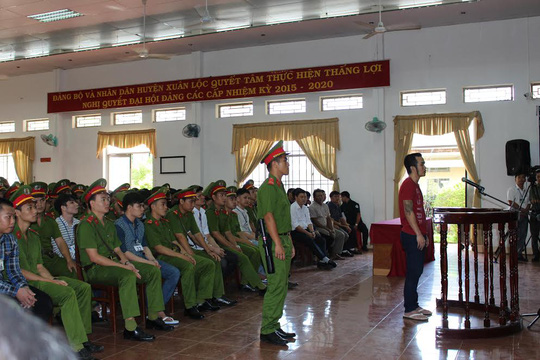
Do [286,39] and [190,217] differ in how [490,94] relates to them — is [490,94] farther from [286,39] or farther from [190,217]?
[190,217]

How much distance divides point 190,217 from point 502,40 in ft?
22.2

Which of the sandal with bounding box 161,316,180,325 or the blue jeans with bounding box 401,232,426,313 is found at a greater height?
the blue jeans with bounding box 401,232,426,313

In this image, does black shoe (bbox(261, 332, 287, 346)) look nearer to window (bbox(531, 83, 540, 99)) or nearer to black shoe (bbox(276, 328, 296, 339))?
black shoe (bbox(276, 328, 296, 339))

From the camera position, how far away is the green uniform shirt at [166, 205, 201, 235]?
5.10m

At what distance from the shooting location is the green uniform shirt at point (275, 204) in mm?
3832

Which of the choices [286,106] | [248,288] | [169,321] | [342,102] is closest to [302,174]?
[286,106]

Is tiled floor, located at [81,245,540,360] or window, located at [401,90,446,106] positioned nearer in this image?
tiled floor, located at [81,245,540,360]

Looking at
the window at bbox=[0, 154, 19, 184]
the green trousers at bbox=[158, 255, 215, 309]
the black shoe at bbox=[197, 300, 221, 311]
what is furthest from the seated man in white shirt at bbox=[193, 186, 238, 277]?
the window at bbox=[0, 154, 19, 184]

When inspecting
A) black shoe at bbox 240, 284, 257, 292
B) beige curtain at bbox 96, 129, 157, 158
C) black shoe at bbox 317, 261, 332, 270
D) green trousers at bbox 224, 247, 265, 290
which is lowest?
black shoe at bbox 317, 261, 332, 270

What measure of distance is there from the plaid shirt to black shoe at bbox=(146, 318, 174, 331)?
4.01ft

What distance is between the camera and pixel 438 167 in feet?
32.2

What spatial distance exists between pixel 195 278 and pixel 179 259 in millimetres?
306

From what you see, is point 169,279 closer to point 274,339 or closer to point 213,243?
point 213,243

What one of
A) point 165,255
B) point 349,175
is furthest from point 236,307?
point 349,175
